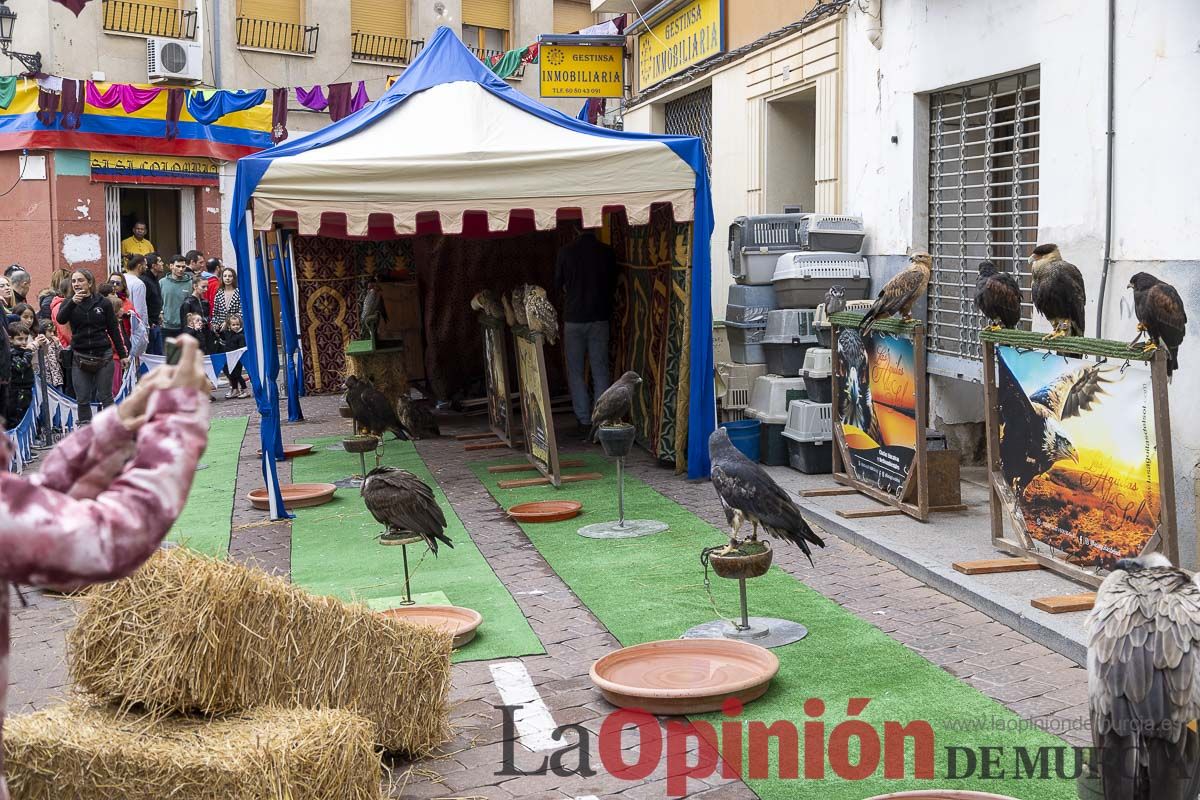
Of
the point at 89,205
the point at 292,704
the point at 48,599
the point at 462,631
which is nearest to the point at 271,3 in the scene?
the point at 89,205

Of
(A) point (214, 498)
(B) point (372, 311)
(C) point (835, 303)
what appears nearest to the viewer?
(C) point (835, 303)

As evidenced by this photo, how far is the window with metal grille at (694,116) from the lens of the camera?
15.2 metres

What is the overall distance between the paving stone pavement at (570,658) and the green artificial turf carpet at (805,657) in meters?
0.12

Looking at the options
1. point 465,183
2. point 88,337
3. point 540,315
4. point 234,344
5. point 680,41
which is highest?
point 680,41

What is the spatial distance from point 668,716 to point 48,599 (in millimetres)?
4405

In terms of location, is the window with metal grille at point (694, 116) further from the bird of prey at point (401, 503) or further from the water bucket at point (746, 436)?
the bird of prey at point (401, 503)

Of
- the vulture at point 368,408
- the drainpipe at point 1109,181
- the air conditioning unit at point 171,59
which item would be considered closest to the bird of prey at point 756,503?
the drainpipe at point 1109,181

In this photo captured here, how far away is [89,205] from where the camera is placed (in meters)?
21.9

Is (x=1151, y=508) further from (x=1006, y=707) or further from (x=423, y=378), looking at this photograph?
(x=423, y=378)

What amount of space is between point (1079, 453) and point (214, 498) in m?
7.27

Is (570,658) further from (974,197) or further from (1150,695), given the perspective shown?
(974,197)

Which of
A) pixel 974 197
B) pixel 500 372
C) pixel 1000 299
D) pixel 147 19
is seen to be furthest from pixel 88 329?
pixel 147 19

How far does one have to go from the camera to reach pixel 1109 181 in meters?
7.38

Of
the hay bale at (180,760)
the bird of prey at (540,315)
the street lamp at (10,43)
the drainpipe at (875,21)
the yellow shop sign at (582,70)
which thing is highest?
the street lamp at (10,43)
